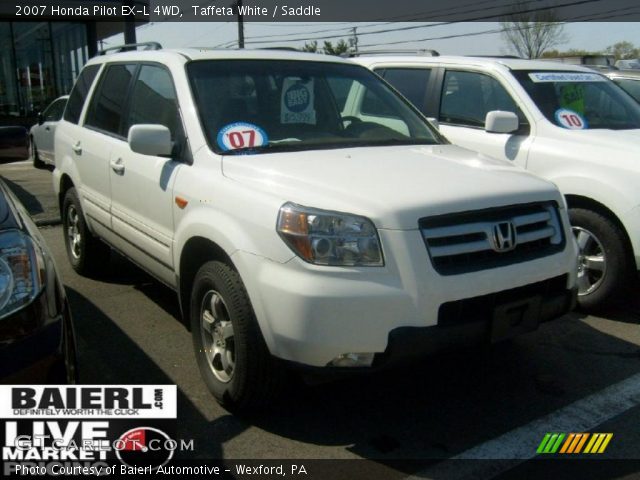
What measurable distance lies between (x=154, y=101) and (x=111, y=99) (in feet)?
2.80

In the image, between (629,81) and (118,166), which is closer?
(118,166)

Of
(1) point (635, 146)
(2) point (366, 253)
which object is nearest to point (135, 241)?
(2) point (366, 253)

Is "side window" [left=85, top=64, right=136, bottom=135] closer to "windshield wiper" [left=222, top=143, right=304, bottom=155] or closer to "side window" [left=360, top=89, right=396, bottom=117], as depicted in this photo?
"windshield wiper" [left=222, top=143, right=304, bottom=155]

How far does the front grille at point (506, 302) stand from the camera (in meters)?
2.88

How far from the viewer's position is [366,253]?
282 centimetres

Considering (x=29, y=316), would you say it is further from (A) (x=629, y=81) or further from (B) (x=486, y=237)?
(A) (x=629, y=81)

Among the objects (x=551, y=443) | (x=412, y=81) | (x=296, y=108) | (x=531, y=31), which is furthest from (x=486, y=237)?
(x=531, y=31)

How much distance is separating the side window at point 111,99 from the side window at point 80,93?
29 cm

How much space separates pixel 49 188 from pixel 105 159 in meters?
6.32

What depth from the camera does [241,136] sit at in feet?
12.0

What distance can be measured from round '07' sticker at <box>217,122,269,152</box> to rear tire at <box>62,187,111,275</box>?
7.08 ft

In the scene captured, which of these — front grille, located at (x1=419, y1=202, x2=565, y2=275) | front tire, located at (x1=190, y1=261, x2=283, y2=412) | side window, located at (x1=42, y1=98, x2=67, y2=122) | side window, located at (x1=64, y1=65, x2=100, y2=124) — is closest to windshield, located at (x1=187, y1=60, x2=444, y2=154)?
front tire, located at (x1=190, y1=261, x2=283, y2=412)

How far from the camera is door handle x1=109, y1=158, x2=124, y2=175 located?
171 inches

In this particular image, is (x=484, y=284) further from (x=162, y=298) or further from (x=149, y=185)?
(x=162, y=298)
